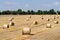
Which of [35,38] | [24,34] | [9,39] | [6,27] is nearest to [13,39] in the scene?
[9,39]

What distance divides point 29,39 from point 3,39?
2.47 metres

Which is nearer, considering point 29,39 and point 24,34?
point 29,39

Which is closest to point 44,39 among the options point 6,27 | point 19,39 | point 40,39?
point 40,39

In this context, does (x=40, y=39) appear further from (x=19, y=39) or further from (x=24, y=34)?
(x=24, y=34)

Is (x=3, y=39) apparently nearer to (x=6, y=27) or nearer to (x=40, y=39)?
(x=40, y=39)

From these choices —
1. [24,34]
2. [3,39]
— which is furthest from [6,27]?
[3,39]

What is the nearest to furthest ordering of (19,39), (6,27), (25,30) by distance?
(19,39) → (25,30) → (6,27)

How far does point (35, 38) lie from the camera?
961 inches

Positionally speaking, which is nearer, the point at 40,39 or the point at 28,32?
the point at 40,39

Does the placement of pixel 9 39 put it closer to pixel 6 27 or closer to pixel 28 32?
pixel 28 32

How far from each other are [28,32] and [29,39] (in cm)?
384

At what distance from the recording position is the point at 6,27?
1382 inches

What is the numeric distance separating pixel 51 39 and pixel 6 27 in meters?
12.7

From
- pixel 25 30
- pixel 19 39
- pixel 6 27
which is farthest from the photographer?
pixel 6 27
